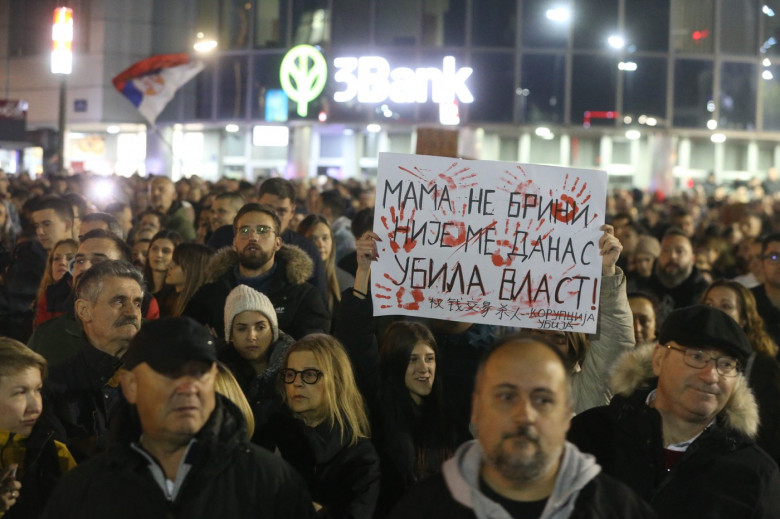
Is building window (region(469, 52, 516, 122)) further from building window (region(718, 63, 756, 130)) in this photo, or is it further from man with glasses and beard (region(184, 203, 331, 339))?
man with glasses and beard (region(184, 203, 331, 339))

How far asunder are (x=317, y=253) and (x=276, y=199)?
1.24 m

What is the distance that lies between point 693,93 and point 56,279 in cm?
2715

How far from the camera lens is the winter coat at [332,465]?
16.9 ft

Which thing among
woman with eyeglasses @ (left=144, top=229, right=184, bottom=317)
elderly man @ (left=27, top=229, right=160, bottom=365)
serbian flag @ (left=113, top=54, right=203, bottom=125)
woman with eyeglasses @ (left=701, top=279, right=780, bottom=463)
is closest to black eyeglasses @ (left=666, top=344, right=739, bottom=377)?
woman with eyeglasses @ (left=701, top=279, right=780, bottom=463)

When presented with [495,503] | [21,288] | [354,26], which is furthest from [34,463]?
[354,26]

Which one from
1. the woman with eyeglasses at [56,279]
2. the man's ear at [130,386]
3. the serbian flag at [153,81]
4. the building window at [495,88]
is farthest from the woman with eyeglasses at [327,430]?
the building window at [495,88]

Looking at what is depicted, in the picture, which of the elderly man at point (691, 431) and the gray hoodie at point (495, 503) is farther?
the elderly man at point (691, 431)

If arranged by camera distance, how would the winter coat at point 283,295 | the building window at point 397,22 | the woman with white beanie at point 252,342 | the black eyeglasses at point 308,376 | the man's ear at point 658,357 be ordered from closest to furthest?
the man's ear at point 658,357, the black eyeglasses at point 308,376, the woman with white beanie at point 252,342, the winter coat at point 283,295, the building window at point 397,22

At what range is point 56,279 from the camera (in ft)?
24.9

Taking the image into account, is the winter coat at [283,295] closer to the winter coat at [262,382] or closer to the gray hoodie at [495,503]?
the winter coat at [262,382]

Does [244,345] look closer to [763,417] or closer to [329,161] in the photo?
[763,417]

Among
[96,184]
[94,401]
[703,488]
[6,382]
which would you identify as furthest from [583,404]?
[96,184]

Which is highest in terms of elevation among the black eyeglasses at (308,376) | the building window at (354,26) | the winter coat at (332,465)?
the building window at (354,26)

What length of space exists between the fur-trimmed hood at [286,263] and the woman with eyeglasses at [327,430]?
165cm
